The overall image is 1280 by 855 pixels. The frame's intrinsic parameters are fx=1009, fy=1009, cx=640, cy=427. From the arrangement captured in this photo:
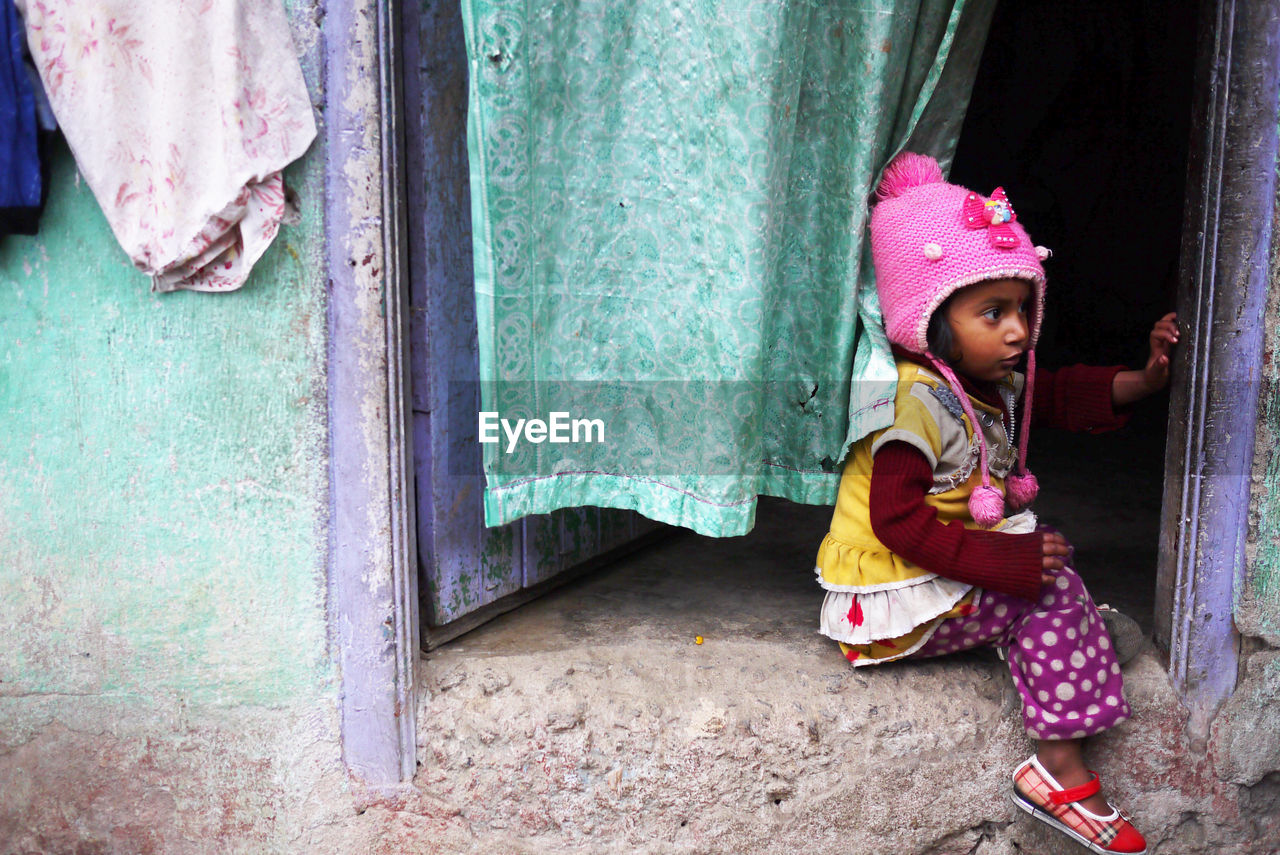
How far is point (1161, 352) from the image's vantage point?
219 centimetres

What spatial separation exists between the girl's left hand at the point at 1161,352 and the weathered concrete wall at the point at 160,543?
1.76 m

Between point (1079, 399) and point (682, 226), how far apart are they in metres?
1.02

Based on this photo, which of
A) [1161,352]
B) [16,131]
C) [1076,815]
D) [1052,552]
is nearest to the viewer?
[16,131]

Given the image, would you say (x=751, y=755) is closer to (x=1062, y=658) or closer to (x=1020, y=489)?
(x=1062, y=658)

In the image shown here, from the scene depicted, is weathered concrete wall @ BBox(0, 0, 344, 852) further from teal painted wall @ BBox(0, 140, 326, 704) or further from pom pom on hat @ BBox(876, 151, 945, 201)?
pom pom on hat @ BBox(876, 151, 945, 201)

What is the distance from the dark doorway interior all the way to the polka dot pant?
126 inches

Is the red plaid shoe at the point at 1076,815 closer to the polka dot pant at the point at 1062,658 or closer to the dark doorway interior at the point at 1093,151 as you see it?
the polka dot pant at the point at 1062,658

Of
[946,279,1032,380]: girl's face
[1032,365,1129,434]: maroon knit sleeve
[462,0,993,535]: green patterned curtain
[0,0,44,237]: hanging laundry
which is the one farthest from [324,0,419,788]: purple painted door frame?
[1032,365,1129,434]: maroon knit sleeve

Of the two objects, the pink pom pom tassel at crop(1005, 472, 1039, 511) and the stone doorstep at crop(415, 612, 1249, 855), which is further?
the pink pom pom tassel at crop(1005, 472, 1039, 511)

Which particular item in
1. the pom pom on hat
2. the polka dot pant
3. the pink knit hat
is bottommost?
the polka dot pant

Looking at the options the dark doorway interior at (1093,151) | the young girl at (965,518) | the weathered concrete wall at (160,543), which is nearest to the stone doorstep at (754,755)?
the young girl at (965,518)

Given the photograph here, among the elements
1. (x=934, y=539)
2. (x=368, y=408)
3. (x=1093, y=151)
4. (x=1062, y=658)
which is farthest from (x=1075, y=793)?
(x=1093, y=151)

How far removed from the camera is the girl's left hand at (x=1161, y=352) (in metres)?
2.17

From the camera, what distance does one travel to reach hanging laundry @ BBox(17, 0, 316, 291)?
6.04 ft
